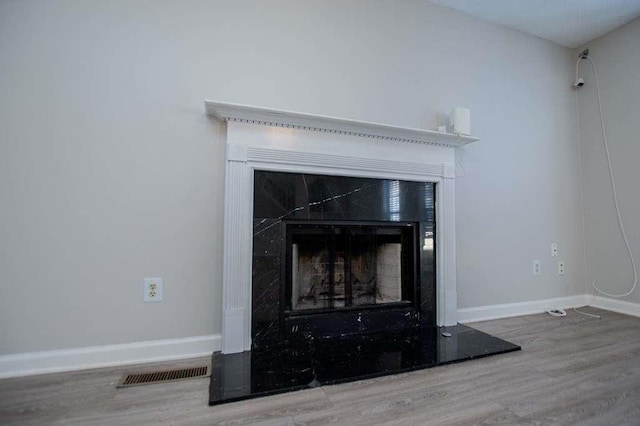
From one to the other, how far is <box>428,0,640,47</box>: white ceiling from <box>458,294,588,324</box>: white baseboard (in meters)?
2.20

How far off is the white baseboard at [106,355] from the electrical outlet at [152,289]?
22 cm

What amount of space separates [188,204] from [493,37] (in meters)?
2.58

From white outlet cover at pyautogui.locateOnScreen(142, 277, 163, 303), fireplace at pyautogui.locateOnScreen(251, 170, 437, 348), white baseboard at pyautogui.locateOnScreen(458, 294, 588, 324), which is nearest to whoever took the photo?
white outlet cover at pyautogui.locateOnScreen(142, 277, 163, 303)

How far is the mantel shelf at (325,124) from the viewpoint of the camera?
159 centimetres

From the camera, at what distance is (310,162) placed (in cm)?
176

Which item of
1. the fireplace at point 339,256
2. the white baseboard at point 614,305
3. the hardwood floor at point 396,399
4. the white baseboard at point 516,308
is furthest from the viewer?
the white baseboard at point 614,305

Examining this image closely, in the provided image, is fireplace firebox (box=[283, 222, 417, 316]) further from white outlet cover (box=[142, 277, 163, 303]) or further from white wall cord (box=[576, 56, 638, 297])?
white wall cord (box=[576, 56, 638, 297])

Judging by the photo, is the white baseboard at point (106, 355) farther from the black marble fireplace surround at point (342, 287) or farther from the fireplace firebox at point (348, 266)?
the fireplace firebox at point (348, 266)

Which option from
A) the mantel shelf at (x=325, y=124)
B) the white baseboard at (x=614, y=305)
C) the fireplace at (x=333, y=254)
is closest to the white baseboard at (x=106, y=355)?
the fireplace at (x=333, y=254)

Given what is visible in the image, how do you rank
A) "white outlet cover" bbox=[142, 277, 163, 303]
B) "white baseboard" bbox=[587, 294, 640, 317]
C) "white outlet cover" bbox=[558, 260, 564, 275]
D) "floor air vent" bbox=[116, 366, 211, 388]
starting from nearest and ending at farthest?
"floor air vent" bbox=[116, 366, 211, 388], "white outlet cover" bbox=[142, 277, 163, 303], "white baseboard" bbox=[587, 294, 640, 317], "white outlet cover" bbox=[558, 260, 564, 275]

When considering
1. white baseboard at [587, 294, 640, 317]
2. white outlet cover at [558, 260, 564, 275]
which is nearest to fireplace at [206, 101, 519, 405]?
white outlet cover at [558, 260, 564, 275]

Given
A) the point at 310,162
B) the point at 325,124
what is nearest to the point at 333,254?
the point at 310,162

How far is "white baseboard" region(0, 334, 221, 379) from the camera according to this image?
4.50ft

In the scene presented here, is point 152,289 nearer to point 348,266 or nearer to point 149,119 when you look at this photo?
point 149,119
